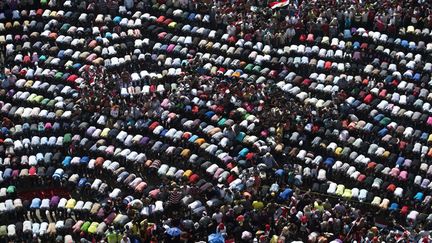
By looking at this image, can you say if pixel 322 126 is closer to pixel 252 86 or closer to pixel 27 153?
pixel 252 86

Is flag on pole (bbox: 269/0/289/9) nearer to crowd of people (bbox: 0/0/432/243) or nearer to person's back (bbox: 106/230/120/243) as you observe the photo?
crowd of people (bbox: 0/0/432/243)

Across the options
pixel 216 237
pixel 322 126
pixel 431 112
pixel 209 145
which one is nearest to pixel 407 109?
pixel 431 112

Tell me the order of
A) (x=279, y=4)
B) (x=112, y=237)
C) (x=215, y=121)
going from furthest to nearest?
(x=279, y=4) < (x=215, y=121) < (x=112, y=237)

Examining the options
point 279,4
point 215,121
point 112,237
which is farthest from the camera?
point 279,4

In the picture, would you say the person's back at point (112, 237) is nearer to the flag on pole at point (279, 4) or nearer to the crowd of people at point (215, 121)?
Answer: the crowd of people at point (215, 121)

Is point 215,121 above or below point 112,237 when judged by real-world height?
above

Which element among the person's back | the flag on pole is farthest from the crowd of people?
the person's back

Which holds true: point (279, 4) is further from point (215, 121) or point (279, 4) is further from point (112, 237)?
point (112, 237)

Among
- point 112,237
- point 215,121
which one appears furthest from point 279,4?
point 112,237
